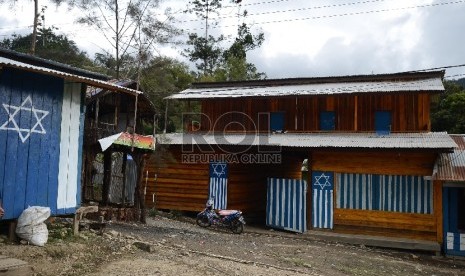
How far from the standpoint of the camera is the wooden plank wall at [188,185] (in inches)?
668

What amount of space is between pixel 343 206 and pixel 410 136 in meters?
3.91

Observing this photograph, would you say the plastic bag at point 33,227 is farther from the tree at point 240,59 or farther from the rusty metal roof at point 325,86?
the tree at point 240,59

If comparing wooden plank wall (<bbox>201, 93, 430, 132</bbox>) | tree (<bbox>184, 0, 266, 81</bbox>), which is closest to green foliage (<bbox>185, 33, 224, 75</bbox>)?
tree (<bbox>184, 0, 266, 81</bbox>)

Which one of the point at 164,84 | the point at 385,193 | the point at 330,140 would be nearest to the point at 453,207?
the point at 385,193

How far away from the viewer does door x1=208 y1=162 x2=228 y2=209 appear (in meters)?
16.5

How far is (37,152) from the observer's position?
8.45 meters

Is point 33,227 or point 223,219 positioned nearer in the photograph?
point 33,227

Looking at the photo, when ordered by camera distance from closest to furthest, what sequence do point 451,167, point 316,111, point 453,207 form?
point 451,167 → point 453,207 → point 316,111

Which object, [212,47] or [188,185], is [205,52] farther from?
[188,185]

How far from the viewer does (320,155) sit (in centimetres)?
1555

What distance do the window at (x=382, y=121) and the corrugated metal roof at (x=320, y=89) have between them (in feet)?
3.99

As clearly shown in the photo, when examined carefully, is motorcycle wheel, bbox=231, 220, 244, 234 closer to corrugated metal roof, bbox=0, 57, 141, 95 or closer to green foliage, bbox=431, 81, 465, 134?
corrugated metal roof, bbox=0, 57, 141, 95

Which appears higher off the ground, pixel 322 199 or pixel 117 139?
pixel 117 139

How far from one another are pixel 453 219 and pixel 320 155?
4.88 m
